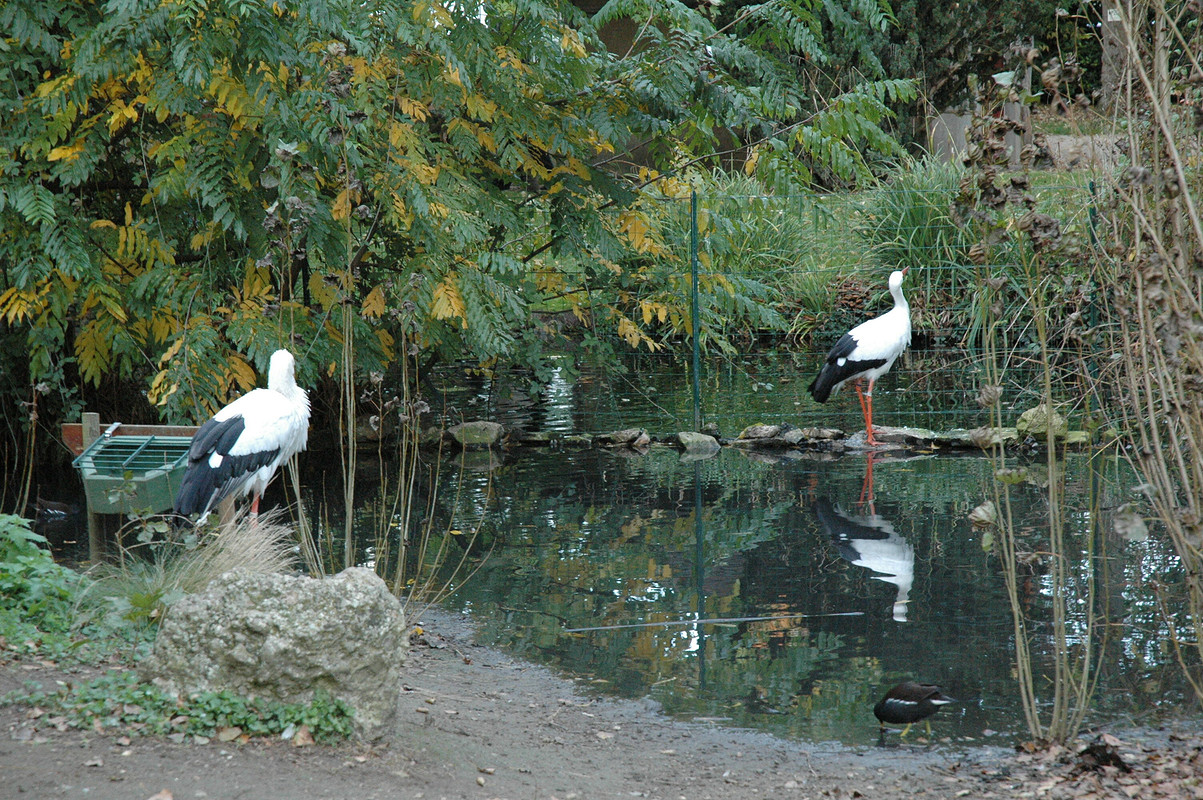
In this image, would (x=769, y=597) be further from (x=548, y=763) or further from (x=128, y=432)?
(x=128, y=432)

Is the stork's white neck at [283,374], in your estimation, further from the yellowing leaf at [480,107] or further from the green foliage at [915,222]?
the green foliage at [915,222]

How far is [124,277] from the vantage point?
8.23 meters

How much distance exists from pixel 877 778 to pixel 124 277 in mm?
6521

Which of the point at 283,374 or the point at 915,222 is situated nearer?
the point at 283,374

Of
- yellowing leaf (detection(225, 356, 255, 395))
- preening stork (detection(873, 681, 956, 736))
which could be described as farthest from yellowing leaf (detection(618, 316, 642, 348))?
preening stork (detection(873, 681, 956, 736))

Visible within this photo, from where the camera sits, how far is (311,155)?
24.2ft

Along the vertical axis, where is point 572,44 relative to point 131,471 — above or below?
above

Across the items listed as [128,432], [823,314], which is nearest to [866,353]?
[823,314]

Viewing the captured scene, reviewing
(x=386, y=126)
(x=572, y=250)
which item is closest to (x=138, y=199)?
(x=386, y=126)

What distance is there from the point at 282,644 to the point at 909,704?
2.26 metres

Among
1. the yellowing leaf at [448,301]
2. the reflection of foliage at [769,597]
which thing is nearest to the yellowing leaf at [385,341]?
the yellowing leaf at [448,301]

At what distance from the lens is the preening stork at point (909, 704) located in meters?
4.24

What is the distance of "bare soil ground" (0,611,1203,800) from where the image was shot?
3412mm

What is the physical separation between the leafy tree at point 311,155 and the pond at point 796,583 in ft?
5.09
